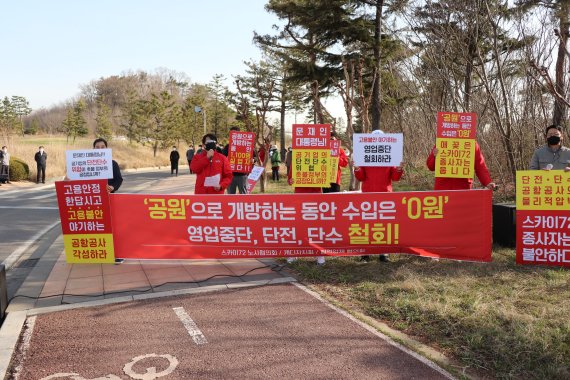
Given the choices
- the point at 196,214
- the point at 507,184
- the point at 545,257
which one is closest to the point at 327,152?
the point at 196,214

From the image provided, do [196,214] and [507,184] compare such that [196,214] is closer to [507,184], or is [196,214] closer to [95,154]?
[95,154]

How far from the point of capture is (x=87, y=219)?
6.00 metres

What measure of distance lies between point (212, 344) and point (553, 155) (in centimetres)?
521

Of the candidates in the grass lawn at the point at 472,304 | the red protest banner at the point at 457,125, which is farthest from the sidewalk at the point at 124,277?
the red protest banner at the point at 457,125

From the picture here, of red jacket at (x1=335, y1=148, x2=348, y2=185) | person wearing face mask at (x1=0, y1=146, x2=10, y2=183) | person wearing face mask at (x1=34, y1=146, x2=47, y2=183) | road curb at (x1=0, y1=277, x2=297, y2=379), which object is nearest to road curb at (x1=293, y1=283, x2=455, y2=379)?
road curb at (x1=0, y1=277, x2=297, y2=379)

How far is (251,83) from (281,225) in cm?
3066

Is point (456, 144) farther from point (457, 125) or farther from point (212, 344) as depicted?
point (212, 344)

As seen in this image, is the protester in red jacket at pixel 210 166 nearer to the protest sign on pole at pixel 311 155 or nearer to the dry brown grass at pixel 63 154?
the protest sign on pole at pixel 311 155

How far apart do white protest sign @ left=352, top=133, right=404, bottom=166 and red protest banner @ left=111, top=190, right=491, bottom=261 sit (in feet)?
1.79

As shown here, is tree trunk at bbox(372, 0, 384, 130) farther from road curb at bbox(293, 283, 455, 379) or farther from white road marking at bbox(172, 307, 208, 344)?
white road marking at bbox(172, 307, 208, 344)

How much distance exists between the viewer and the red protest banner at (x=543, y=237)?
5484 mm

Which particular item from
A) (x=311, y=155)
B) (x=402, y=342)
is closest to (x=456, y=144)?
(x=311, y=155)

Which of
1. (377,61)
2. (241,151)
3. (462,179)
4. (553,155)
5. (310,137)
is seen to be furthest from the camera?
(377,61)

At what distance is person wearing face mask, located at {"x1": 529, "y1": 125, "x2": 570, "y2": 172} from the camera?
225 inches
